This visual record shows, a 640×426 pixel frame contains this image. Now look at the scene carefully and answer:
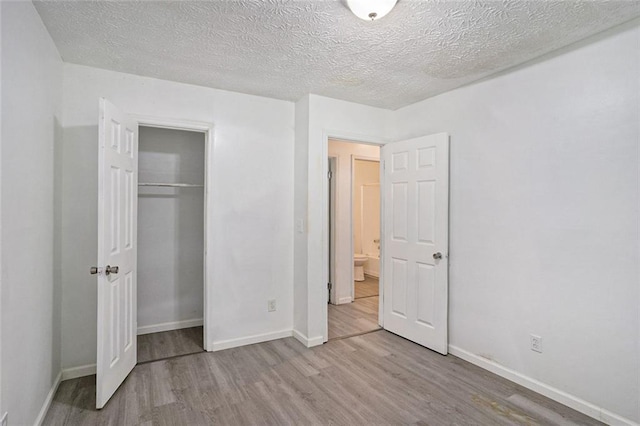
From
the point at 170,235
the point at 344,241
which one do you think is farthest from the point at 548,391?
the point at 170,235

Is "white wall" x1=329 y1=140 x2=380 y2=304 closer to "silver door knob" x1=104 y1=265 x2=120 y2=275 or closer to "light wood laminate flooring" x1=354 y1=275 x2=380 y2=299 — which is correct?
"light wood laminate flooring" x1=354 y1=275 x2=380 y2=299

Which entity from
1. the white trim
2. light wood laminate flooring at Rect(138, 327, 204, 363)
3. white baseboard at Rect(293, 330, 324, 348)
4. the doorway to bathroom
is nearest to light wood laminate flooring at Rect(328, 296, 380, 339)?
the doorway to bathroom

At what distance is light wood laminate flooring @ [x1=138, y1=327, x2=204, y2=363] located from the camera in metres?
3.18

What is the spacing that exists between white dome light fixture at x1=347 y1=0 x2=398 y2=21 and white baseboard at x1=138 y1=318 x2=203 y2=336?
11.9 ft

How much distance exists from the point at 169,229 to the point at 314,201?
1.80 m

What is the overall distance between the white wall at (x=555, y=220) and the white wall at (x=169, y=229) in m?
2.88

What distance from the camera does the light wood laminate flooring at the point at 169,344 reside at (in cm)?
318

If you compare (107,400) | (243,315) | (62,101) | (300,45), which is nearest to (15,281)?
(107,400)

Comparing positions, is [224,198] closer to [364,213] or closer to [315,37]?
[315,37]

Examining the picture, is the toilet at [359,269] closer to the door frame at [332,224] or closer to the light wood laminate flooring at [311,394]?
the door frame at [332,224]

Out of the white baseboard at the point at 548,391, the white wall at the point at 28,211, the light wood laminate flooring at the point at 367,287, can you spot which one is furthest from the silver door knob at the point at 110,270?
the light wood laminate flooring at the point at 367,287

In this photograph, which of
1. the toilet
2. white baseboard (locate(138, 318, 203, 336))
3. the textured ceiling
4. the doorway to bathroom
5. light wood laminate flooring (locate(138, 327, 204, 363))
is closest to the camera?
the textured ceiling

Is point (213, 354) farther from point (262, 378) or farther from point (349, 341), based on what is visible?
point (349, 341)

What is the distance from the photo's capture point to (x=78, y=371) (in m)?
2.74
